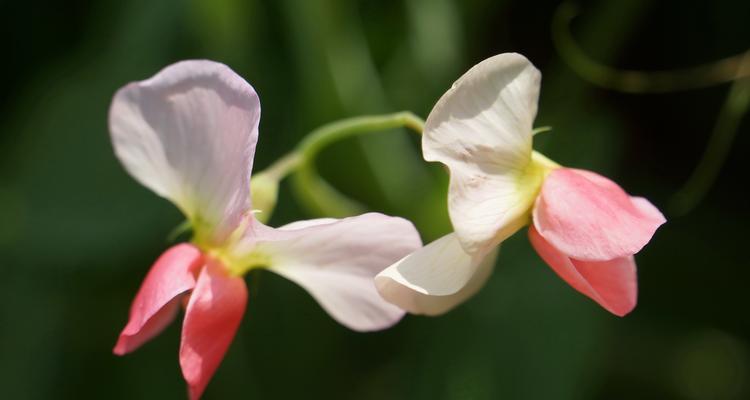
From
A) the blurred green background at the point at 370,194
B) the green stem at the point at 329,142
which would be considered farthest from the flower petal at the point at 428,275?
the blurred green background at the point at 370,194

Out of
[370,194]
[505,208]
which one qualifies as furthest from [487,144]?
[370,194]

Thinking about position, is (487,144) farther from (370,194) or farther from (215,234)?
(370,194)

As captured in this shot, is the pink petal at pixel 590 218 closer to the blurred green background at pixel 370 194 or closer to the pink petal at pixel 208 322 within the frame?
the pink petal at pixel 208 322

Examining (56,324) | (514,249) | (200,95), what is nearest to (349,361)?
(514,249)

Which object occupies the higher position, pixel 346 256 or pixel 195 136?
pixel 195 136

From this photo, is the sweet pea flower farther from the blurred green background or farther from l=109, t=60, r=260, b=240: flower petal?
the blurred green background

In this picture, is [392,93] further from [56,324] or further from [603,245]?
[603,245]
